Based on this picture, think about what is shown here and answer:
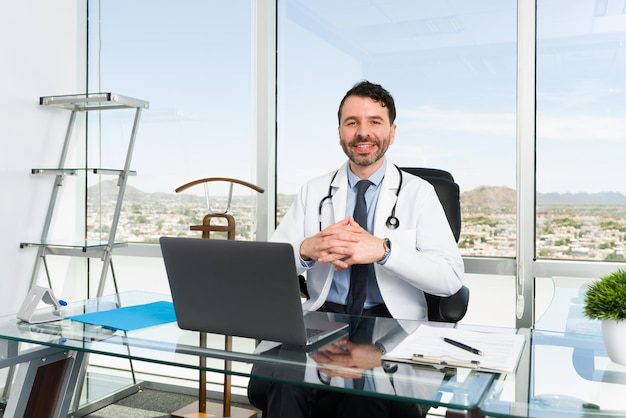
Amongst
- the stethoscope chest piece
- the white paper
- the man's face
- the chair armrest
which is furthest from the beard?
the white paper

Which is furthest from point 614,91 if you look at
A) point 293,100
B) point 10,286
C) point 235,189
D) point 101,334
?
point 10,286

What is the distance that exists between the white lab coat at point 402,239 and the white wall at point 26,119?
1727mm

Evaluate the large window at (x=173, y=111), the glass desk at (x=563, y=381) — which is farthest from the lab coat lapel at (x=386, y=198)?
the large window at (x=173, y=111)

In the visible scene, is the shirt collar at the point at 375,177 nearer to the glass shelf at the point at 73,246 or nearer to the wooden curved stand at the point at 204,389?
the wooden curved stand at the point at 204,389

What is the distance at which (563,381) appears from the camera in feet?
3.61

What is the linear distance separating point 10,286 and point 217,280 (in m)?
2.39

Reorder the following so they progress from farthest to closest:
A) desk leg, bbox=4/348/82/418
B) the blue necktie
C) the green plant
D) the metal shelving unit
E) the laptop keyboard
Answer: the metal shelving unit → the blue necktie → desk leg, bbox=4/348/82/418 → the laptop keyboard → the green plant

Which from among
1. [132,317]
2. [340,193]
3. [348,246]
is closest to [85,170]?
[340,193]

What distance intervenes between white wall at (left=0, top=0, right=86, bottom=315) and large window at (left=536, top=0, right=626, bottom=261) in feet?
8.67

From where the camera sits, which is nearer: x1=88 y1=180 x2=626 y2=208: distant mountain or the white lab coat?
the white lab coat

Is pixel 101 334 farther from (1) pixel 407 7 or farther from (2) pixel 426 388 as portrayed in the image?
(1) pixel 407 7

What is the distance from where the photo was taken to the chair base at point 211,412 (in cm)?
293

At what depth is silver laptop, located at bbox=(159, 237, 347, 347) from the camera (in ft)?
4.17

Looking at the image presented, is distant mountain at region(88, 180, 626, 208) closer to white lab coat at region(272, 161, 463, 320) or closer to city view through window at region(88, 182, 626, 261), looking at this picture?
city view through window at region(88, 182, 626, 261)
